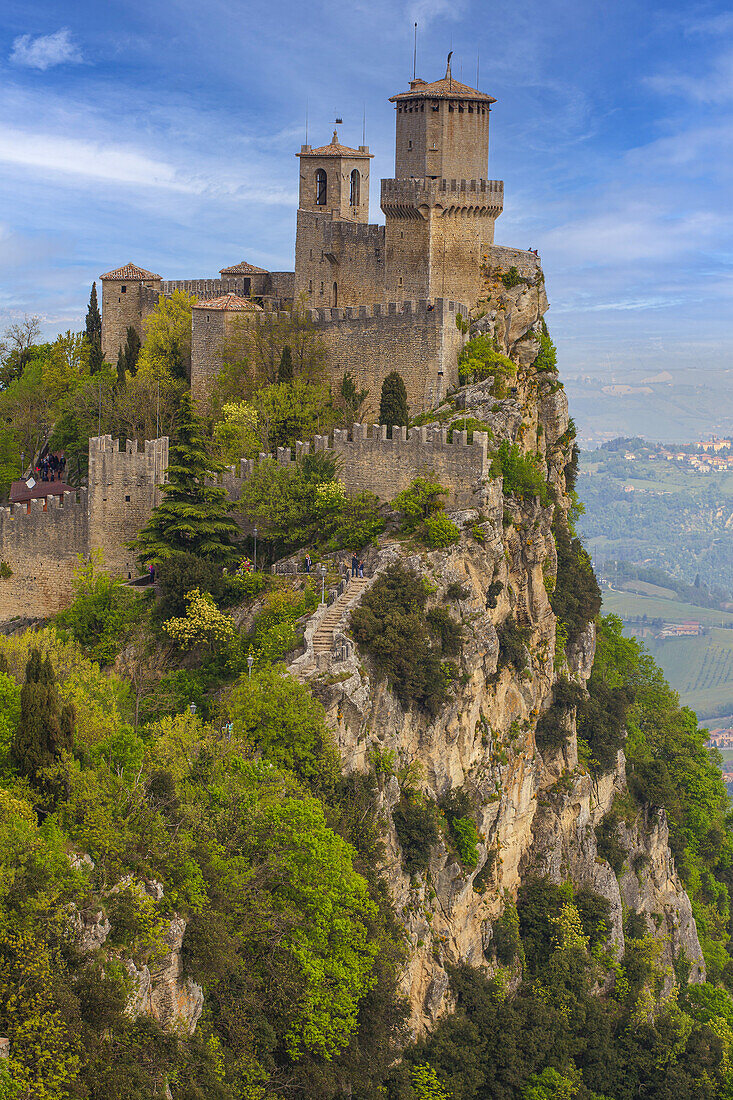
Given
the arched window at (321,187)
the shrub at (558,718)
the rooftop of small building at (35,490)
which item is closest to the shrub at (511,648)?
the shrub at (558,718)

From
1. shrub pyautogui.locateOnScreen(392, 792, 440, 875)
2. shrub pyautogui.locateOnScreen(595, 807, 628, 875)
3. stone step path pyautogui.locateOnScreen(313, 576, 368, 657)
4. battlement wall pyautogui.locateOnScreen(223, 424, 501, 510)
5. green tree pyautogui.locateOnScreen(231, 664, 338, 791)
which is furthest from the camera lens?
shrub pyautogui.locateOnScreen(595, 807, 628, 875)

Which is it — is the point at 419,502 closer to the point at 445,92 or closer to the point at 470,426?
the point at 470,426

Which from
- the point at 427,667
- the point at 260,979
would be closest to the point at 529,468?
the point at 427,667

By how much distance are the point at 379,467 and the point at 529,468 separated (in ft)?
22.6

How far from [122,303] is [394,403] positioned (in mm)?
22551

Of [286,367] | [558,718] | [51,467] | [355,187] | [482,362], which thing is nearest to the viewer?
[482,362]

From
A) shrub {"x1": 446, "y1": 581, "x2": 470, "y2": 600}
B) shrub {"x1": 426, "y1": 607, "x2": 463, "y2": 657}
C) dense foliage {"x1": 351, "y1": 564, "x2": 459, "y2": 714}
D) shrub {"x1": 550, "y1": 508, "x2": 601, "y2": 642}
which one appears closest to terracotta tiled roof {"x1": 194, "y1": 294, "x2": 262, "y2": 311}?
shrub {"x1": 550, "y1": 508, "x2": 601, "y2": 642}

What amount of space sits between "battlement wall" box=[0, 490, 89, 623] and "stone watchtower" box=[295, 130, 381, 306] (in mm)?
17835

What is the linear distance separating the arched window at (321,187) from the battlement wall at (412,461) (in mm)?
19022

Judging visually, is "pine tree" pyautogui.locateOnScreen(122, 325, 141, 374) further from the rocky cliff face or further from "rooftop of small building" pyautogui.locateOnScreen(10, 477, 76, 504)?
the rocky cliff face

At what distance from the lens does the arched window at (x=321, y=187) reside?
58.3 m

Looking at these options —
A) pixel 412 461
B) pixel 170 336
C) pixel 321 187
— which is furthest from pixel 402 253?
pixel 412 461

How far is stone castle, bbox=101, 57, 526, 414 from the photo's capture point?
49.5 meters

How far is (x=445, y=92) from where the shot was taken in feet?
174
